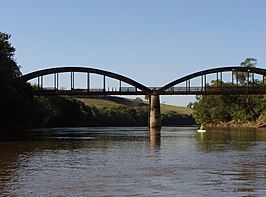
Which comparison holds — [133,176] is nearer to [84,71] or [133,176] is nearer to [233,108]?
[84,71]

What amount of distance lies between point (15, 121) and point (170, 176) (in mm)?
88025

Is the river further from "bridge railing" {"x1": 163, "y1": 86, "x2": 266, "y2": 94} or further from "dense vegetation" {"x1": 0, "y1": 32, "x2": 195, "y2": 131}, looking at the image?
"bridge railing" {"x1": 163, "y1": 86, "x2": 266, "y2": 94}

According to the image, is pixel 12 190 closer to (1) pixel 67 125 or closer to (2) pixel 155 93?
(2) pixel 155 93

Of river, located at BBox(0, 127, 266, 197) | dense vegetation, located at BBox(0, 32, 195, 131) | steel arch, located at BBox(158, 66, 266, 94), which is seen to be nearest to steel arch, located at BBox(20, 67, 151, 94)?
dense vegetation, located at BBox(0, 32, 195, 131)

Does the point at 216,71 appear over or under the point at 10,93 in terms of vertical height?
over

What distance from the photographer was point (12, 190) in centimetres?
1969

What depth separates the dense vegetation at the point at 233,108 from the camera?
152375mm

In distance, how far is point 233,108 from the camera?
165 m

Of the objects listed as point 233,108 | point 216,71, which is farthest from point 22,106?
point 233,108

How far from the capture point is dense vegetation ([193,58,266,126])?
500 feet

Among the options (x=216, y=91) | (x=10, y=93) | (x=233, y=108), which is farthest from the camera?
(x=233, y=108)

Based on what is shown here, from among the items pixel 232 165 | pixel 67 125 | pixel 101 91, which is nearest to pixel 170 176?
pixel 232 165

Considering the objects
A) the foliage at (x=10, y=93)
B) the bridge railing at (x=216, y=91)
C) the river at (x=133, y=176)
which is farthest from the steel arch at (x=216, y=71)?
the river at (x=133, y=176)

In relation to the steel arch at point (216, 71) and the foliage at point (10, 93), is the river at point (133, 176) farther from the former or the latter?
the steel arch at point (216, 71)
